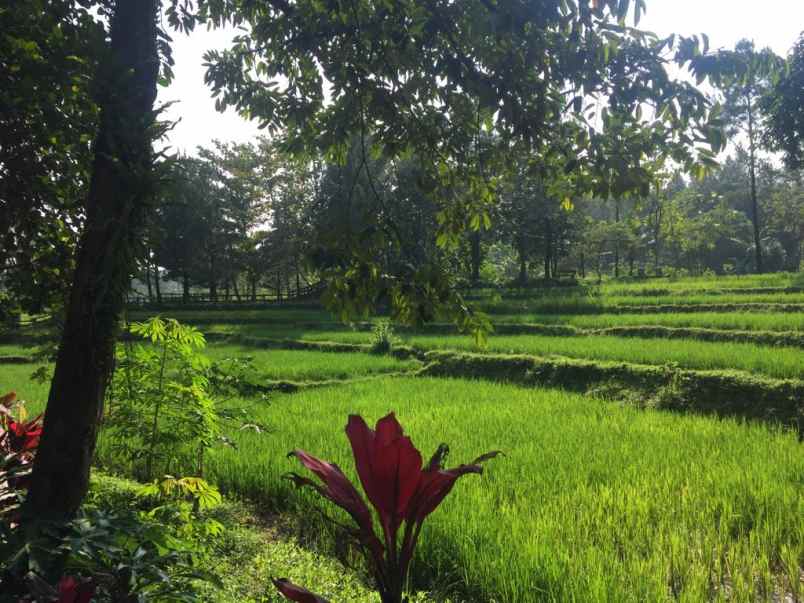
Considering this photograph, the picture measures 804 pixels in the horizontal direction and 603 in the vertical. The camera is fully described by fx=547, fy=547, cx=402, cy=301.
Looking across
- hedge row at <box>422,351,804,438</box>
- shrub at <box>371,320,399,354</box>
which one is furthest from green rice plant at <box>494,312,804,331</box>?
hedge row at <box>422,351,804,438</box>

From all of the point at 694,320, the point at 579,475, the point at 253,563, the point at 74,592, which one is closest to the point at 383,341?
the point at 694,320

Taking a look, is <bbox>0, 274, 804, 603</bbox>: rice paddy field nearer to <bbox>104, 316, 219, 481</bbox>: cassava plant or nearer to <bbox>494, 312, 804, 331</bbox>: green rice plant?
<bbox>494, 312, 804, 331</bbox>: green rice plant

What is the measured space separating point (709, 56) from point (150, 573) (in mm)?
2277

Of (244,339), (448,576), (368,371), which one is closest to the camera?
(448,576)

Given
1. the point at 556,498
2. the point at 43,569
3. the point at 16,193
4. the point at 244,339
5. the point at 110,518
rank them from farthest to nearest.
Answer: the point at 244,339 < the point at 556,498 < the point at 16,193 < the point at 110,518 < the point at 43,569

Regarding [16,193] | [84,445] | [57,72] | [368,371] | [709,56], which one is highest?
[57,72]

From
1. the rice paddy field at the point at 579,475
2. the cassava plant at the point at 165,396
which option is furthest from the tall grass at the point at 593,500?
the cassava plant at the point at 165,396

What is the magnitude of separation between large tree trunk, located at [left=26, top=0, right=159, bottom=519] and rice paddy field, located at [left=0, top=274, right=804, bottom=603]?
87 cm

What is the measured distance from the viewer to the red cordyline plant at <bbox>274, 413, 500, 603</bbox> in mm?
1098

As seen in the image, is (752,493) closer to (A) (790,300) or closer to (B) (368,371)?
(B) (368,371)

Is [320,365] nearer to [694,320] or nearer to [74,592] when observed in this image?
[694,320]

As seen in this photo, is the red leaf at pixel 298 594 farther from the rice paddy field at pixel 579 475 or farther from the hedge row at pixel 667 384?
the hedge row at pixel 667 384

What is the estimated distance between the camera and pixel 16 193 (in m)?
2.49

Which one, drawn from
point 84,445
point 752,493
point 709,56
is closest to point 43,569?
point 84,445
